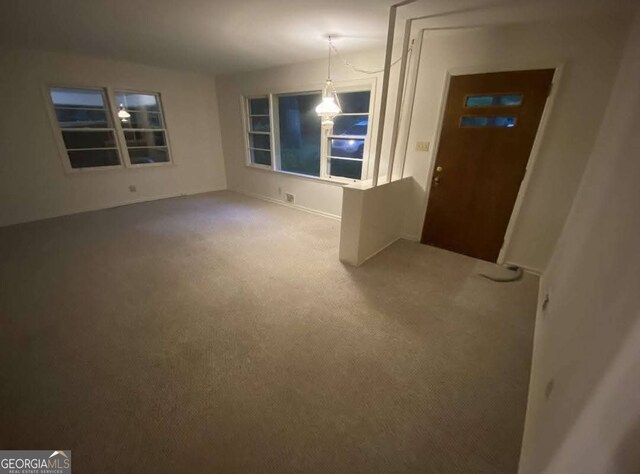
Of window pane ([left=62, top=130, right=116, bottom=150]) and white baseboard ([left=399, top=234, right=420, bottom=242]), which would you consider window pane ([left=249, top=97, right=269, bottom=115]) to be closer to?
window pane ([left=62, top=130, right=116, bottom=150])

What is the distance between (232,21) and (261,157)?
9.85 ft

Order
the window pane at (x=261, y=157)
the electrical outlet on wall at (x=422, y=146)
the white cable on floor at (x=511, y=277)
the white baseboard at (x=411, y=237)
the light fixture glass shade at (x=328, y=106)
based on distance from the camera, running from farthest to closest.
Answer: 1. the window pane at (x=261, y=157)
2. the white baseboard at (x=411, y=237)
3. the electrical outlet on wall at (x=422, y=146)
4. the light fixture glass shade at (x=328, y=106)
5. the white cable on floor at (x=511, y=277)

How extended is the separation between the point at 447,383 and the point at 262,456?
3.72ft

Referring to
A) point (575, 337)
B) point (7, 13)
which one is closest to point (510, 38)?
point (575, 337)

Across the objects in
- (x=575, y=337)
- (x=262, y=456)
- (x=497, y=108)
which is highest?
(x=497, y=108)

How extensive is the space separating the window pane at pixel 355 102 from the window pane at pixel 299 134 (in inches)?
29.8

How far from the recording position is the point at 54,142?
13.0ft

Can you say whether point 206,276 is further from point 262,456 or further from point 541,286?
point 541,286

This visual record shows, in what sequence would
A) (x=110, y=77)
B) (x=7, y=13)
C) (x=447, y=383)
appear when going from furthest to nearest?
(x=110, y=77), (x=7, y=13), (x=447, y=383)

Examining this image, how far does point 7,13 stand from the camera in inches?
95.3

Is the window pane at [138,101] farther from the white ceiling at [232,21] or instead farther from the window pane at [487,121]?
the window pane at [487,121]

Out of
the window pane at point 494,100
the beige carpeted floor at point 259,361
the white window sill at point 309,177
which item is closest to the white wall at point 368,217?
the beige carpeted floor at point 259,361

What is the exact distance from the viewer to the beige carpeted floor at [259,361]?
4.09 feet

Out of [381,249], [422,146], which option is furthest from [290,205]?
[422,146]
